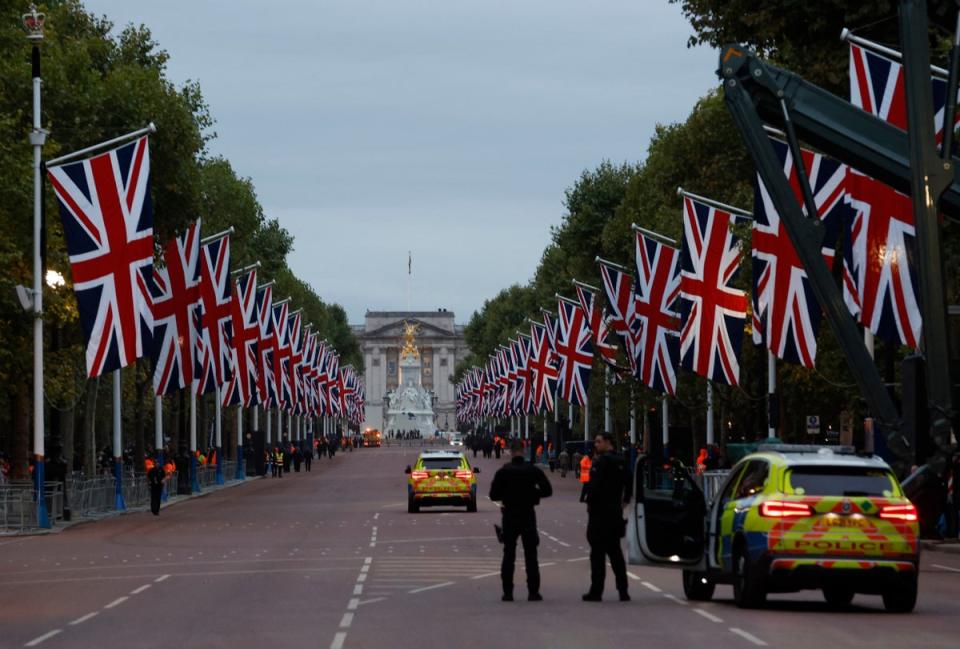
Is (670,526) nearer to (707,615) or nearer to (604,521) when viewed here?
(604,521)

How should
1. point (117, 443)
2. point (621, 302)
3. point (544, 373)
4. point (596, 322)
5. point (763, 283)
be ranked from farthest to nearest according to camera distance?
point (544, 373) → point (596, 322) → point (621, 302) → point (117, 443) → point (763, 283)

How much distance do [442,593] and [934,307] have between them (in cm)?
758

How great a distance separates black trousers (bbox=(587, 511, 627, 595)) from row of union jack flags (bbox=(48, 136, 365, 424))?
63.5ft

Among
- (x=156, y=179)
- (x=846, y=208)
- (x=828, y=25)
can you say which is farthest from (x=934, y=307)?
(x=156, y=179)

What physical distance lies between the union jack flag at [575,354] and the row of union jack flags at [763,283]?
4 centimetres

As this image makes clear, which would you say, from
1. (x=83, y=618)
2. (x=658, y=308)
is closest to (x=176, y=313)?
(x=658, y=308)

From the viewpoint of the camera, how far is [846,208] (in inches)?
1399

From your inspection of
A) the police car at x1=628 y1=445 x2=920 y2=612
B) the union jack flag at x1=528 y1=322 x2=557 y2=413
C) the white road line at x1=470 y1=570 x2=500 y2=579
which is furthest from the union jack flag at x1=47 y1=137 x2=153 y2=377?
the union jack flag at x1=528 y1=322 x2=557 y2=413

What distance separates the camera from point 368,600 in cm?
2428

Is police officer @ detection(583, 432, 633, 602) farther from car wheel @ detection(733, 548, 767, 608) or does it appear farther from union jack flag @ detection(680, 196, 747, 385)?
union jack flag @ detection(680, 196, 747, 385)

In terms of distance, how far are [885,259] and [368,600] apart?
12789 mm

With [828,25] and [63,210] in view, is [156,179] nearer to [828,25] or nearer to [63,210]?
[63,210]

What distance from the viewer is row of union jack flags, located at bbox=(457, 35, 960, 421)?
107 ft

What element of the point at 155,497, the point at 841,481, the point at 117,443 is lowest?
the point at 155,497
